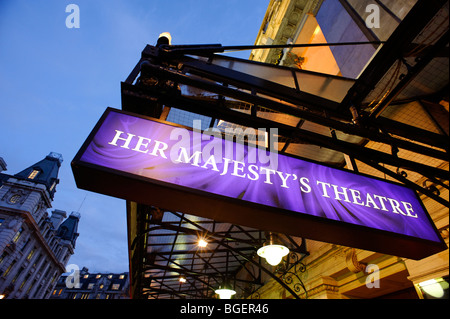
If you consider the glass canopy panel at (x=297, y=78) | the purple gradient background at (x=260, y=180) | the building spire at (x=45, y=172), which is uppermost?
the building spire at (x=45, y=172)

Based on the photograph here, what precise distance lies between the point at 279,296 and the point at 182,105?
7943mm

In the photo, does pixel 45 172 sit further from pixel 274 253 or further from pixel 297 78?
pixel 297 78

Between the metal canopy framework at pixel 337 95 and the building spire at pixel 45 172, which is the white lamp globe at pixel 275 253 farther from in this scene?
the building spire at pixel 45 172

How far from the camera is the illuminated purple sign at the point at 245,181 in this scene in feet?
6.28

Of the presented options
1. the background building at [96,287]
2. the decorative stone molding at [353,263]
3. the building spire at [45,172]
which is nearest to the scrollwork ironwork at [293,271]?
the decorative stone molding at [353,263]

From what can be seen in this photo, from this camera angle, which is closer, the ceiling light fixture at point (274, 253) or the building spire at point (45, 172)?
the ceiling light fixture at point (274, 253)

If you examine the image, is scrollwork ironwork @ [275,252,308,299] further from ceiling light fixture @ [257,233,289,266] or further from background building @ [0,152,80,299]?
background building @ [0,152,80,299]

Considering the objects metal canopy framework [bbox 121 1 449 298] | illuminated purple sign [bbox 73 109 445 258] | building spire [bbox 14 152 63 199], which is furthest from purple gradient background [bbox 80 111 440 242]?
building spire [bbox 14 152 63 199]

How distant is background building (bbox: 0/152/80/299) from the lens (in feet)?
108

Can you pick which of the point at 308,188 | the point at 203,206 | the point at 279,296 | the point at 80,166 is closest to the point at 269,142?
the point at 308,188

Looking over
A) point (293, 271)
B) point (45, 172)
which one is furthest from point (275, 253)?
point (45, 172)

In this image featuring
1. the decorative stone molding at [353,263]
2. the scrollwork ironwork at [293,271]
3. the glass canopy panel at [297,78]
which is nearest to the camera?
the glass canopy panel at [297,78]

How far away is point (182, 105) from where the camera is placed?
2926mm

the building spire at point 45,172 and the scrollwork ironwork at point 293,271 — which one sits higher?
the building spire at point 45,172
